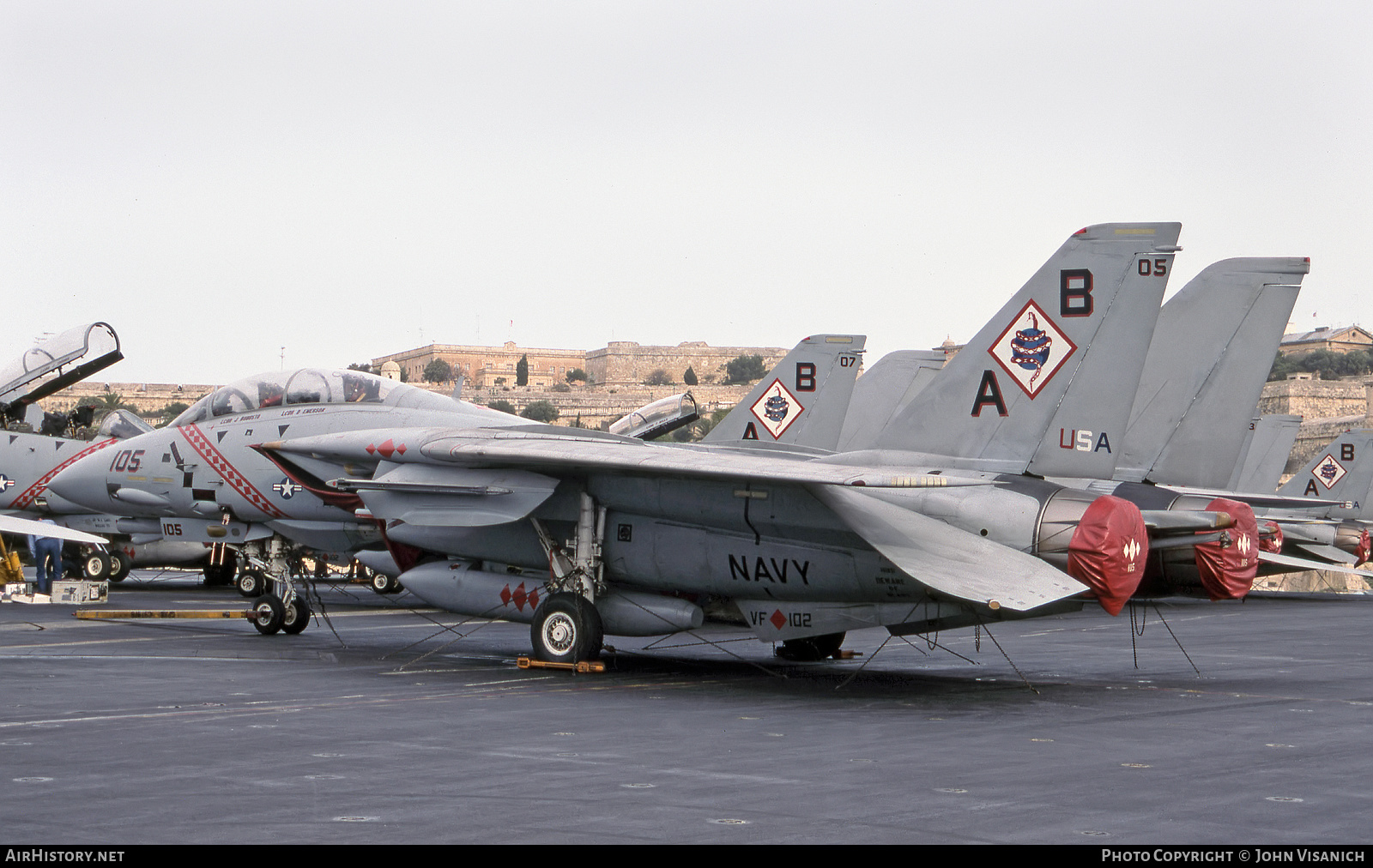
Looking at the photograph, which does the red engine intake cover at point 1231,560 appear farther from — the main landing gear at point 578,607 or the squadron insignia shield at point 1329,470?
the squadron insignia shield at point 1329,470

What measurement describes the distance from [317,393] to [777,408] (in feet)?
23.9

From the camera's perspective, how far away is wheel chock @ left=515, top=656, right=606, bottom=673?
12.6m

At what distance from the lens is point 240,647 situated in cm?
1466

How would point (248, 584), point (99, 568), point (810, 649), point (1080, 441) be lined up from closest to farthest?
point (1080, 441), point (810, 649), point (248, 584), point (99, 568)

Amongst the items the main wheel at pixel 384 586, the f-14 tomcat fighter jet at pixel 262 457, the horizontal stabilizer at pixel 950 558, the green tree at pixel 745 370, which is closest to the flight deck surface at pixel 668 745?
the horizontal stabilizer at pixel 950 558

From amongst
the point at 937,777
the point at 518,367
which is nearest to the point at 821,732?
the point at 937,777

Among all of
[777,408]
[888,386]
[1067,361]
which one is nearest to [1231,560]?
[1067,361]

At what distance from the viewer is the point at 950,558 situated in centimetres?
1073

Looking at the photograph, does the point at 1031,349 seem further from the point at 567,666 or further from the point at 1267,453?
the point at 1267,453

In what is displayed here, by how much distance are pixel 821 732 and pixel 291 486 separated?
29.6 feet

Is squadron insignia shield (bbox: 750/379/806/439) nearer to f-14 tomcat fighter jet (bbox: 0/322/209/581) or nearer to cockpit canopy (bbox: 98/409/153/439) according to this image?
f-14 tomcat fighter jet (bbox: 0/322/209/581)

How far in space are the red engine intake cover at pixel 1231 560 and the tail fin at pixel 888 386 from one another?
36.7ft

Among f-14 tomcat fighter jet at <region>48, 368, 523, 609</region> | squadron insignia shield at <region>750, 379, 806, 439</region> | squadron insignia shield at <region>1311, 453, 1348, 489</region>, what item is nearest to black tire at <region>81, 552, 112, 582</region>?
f-14 tomcat fighter jet at <region>48, 368, 523, 609</region>

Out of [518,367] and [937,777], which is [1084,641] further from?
[518,367]
